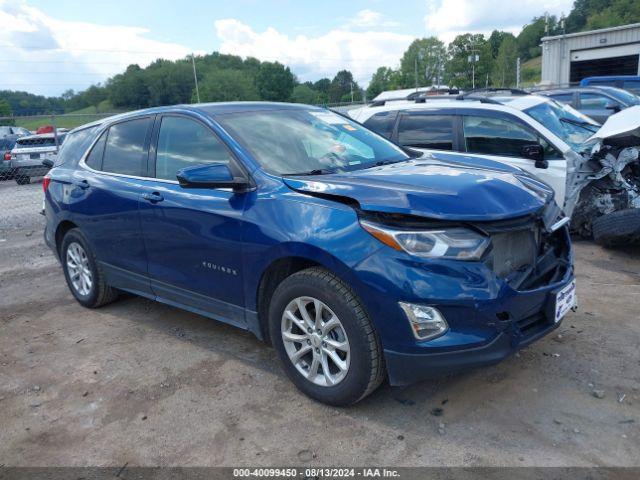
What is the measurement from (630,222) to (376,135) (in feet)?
10.7

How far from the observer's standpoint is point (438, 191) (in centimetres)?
304

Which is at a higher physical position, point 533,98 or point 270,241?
→ point 533,98

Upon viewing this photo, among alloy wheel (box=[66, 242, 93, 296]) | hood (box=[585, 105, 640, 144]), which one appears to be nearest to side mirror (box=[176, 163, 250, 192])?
alloy wheel (box=[66, 242, 93, 296])

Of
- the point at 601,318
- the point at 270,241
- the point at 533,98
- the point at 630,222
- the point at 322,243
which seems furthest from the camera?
the point at 533,98

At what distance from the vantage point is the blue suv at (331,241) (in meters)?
2.90

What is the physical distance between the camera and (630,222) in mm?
6027

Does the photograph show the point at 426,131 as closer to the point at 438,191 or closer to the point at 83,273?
the point at 438,191

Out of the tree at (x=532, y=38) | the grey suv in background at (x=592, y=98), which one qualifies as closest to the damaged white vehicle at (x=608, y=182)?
Answer: the grey suv in background at (x=592, y=98)

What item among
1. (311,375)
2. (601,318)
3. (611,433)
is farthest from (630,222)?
(311,375)

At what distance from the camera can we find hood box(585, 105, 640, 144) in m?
6.10

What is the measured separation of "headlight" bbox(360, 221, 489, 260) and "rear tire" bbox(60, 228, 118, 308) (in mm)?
3165

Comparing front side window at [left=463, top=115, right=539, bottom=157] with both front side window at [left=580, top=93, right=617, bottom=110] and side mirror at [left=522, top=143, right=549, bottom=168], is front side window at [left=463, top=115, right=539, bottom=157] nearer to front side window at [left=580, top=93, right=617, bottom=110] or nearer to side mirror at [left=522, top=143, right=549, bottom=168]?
side mirror at [left=522, top=143, right=549, bottom=168]

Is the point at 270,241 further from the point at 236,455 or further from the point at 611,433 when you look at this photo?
the point at 611,433

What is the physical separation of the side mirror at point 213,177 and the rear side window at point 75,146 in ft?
7.01
